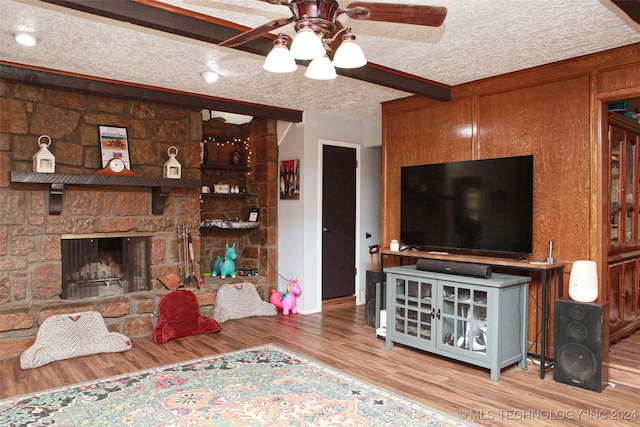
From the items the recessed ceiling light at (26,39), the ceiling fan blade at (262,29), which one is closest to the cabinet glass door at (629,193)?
the ceiling fan blade at (262,29)

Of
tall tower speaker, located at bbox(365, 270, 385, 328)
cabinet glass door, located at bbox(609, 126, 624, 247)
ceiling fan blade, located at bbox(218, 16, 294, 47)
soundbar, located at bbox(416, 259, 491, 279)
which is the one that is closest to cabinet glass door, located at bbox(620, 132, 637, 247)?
cabinet glass door, located at bbox(609, 126, 624, 247)

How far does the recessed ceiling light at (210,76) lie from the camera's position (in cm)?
381

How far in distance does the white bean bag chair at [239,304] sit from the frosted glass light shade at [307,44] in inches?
138

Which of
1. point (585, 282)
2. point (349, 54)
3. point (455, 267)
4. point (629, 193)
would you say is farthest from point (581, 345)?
point (349, 54)

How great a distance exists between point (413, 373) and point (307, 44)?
2.49m

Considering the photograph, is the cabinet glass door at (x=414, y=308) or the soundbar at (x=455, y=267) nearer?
the soundbar at (x=455, y=267)

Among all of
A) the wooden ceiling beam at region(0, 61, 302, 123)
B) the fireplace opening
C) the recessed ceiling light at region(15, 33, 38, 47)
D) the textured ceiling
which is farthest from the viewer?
the fireplace opening

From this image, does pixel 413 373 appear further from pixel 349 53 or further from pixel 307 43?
pixel 307 43

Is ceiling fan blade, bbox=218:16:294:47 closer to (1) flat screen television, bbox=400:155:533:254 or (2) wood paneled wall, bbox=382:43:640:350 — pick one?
(1) flat screen television, bbox=400:155:533:254

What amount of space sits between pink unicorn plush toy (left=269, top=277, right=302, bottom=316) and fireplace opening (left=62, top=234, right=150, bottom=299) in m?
1.43

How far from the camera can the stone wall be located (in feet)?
13.0

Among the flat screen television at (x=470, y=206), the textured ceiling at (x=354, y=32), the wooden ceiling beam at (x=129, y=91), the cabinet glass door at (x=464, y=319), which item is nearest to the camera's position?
the textured ceiling at (x=354, y=32)

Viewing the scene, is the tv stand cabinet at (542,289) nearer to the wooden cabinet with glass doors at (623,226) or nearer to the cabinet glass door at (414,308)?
the cabinet glass door at (414,308)

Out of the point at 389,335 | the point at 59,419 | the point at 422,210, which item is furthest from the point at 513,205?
the point at 59,419
